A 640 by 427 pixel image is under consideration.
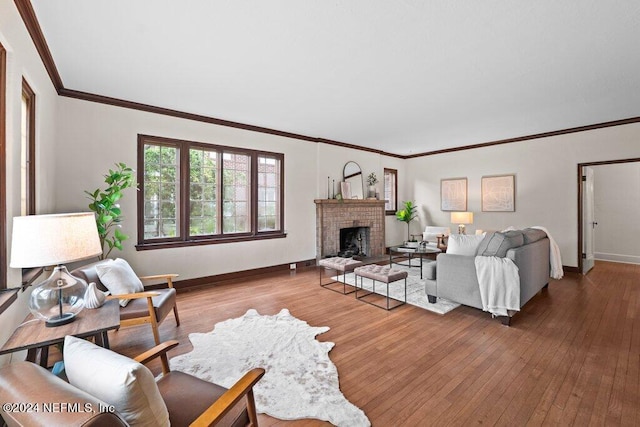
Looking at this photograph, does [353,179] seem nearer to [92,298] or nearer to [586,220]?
[586,220]

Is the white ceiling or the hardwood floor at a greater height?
the white ceiling

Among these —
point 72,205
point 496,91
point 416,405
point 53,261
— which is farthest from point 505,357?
point 72,205

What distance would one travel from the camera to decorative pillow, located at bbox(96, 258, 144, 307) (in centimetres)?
256

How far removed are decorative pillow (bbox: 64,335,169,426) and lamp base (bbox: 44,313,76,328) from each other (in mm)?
895

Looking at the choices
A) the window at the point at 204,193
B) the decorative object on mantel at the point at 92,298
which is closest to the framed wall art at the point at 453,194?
the window at the point at 204,193

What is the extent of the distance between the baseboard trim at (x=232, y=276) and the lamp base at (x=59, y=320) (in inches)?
99.8

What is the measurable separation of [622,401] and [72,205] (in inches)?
218

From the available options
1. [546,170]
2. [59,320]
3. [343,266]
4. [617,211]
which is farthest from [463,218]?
[59,320]

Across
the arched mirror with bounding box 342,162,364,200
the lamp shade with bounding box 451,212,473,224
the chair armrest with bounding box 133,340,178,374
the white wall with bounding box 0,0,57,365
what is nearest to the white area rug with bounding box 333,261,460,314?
the lamp shade with bounding box 451,212,473,224

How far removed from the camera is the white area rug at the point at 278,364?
6.00ft

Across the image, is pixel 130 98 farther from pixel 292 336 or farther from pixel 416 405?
pixel 416 405

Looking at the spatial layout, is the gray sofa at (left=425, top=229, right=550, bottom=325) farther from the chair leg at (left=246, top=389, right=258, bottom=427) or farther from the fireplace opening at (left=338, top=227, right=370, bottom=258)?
the fireplace opening at (left=338, top=227, right=370, bottom=258)

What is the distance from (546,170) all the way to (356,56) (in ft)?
16.3

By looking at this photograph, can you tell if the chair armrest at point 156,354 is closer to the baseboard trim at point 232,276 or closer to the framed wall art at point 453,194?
Result: the baseboard trim at point 232,276
